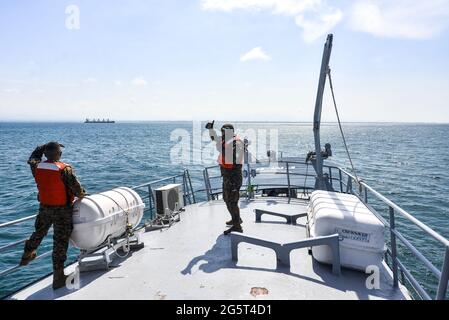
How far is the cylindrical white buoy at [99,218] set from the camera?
445 cm

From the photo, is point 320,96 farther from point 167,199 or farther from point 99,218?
point 99,218

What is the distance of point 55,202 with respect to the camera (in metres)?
4.17

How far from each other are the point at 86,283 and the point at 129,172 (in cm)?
2676

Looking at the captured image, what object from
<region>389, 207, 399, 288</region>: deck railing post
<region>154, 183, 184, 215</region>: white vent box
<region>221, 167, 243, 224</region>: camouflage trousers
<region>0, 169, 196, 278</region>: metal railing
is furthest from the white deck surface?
<region>154, 183, 184, 215</region>: white vent box

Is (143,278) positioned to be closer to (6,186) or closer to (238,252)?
(238,252)

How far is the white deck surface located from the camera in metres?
3.97

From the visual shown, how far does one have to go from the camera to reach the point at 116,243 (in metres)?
5.26

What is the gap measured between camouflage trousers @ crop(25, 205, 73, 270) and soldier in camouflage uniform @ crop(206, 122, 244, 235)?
2790mm

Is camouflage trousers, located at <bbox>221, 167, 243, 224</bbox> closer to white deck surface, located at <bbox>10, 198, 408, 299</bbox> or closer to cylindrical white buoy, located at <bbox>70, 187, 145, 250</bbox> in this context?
white deck surface, located at <bbox>10, 198, 408, 299</bbox>

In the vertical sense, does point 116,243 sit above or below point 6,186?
above

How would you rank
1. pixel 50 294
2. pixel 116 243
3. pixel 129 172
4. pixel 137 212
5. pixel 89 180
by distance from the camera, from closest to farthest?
pixel 50 294, pixel 116 243, pixel 137 212, pixel 89 180, pixel 129 172
